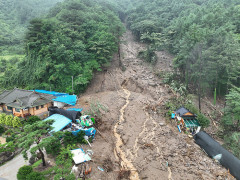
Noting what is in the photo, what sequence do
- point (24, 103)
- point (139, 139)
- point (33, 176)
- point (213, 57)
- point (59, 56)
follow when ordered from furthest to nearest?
1. point (59, 56)
2. point (213, 57)
3. point (24, 103)
4. point (139, 139)
5. point (33, 176)

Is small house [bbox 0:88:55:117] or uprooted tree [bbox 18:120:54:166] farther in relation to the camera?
small house [bbox 0:88:55:117]

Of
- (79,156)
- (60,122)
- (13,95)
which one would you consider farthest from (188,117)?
(13,95)

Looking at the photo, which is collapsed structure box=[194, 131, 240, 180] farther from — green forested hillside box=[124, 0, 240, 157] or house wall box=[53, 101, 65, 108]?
house wall box=[53, 101, 65, 108]

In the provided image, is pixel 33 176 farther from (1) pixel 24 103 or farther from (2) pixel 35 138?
(1) pixel 24 103

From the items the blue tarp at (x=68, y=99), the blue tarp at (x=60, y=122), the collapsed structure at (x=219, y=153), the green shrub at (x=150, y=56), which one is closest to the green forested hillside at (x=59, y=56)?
the blue tarp at (x=68, y=99)

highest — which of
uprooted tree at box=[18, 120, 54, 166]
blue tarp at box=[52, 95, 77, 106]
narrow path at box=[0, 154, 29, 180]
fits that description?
uprooted tree at box=[18, 120, 54, 166]

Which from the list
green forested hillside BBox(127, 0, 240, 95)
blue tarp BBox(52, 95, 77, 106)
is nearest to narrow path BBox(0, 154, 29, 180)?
blue tarp BBox(52, 95, 77, 106)

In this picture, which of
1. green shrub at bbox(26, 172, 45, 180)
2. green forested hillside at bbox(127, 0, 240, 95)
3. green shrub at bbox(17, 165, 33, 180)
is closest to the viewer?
green shrub at bbox(26, 172, 45, 180)
